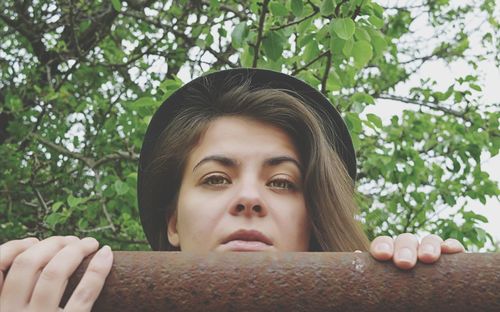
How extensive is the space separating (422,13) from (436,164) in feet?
5.63

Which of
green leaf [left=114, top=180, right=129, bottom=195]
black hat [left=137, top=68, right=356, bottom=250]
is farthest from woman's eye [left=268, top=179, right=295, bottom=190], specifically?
green leaf [left=114, top=180, right=129, bottom=195]

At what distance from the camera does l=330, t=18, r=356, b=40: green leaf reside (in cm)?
266

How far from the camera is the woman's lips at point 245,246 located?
5.64 feet

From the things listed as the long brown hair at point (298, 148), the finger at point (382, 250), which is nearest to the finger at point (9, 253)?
the finger at point (382, 250)

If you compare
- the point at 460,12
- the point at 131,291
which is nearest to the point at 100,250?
the point at 131,291

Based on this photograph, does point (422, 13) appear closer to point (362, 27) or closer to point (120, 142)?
point (120, 142)

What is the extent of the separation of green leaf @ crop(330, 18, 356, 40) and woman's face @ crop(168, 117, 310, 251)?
734mm

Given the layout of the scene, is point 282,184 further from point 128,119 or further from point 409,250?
point 128,119

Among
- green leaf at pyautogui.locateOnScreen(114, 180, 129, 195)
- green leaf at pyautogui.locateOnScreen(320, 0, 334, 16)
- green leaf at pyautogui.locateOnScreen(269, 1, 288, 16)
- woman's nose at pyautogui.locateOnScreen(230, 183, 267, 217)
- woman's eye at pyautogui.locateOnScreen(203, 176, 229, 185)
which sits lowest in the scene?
woman's nose at pyautogui.locateOnScreen(230, 183, 267, 217)

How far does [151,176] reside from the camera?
235cm

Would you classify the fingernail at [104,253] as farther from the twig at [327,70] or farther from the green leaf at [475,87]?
the green leaf at [475,87]

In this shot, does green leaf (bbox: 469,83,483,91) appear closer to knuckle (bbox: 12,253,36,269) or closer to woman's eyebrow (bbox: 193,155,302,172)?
woman's eyebrow (bbox: 193,155,302,172)

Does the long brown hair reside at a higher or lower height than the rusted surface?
higher

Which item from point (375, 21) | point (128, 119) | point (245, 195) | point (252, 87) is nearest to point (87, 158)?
point (128, 119)
